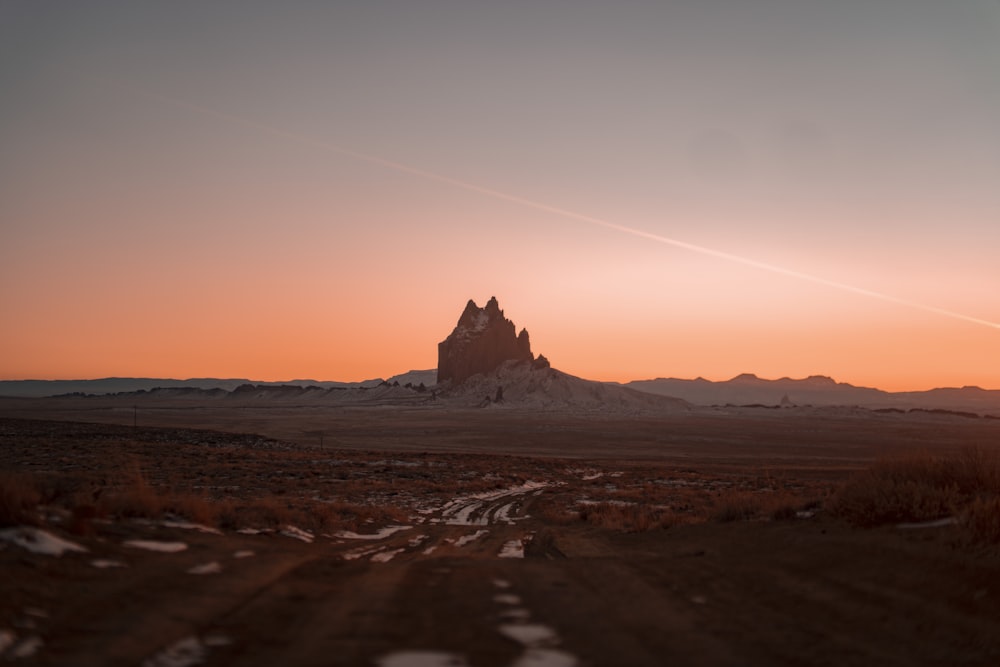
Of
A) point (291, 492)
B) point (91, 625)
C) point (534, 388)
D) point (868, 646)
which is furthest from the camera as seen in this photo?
point (534, 388)

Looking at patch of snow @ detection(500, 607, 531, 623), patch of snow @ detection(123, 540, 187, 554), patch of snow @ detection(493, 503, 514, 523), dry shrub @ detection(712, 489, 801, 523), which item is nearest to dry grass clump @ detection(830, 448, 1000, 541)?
dry shrub @ detection(712, 489, 801, 523)

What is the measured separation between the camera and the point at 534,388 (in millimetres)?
186875

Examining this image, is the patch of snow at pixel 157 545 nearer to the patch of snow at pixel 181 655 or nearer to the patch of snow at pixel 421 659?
the patch of snow at pixel 181 655

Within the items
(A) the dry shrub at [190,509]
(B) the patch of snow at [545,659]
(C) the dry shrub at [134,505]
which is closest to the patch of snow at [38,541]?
(C) the dry shrub at [134,505]

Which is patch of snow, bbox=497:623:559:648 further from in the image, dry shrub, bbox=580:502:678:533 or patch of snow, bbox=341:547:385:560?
dry shrub, bbox=580:502:678:533

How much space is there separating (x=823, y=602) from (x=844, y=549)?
2201 millimetres

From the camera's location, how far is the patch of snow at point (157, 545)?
7500 mm

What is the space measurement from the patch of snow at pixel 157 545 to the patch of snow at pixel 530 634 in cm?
451

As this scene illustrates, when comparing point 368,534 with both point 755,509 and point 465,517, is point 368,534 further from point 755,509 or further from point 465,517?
point 755,509

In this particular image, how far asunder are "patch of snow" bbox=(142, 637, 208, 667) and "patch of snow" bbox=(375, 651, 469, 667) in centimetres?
132

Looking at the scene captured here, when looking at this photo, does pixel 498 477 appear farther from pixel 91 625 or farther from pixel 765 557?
pixel 91 625

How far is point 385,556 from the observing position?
1123 centimetres

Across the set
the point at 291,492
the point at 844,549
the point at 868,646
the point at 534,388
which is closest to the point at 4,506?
the point at 868,646

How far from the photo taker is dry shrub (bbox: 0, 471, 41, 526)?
6.86m
